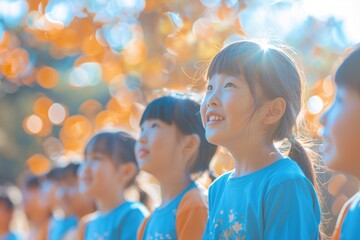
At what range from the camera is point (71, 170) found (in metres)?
5.77

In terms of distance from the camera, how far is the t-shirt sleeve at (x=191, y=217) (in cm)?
313

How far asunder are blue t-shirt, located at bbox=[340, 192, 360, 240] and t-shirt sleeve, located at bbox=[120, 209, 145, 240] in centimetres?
197

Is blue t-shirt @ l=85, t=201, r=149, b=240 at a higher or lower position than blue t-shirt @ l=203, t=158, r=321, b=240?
lower

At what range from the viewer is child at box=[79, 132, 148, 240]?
4133mm

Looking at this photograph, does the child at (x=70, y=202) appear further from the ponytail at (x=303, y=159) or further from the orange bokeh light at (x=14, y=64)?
the orange bokeh light at (x=14, y=64)

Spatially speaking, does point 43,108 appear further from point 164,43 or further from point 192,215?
point 192,215

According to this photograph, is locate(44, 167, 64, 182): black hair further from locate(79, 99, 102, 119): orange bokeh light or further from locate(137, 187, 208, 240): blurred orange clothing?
locate(79, 99, 102, 119): orange bokeh light

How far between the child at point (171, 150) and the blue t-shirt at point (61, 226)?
2.46m

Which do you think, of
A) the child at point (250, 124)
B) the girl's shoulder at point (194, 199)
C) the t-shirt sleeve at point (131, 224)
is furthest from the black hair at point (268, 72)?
the t-shirt sleeve at point (131, 224)

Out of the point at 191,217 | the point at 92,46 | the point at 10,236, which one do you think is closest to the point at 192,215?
the point at 191,217

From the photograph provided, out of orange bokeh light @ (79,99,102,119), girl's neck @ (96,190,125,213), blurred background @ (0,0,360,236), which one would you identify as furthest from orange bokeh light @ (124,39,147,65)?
orange bokeh light @ (79,99,102,119)

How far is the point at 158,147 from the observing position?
11.2 ft

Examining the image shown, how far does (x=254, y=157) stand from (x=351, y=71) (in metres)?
0.69

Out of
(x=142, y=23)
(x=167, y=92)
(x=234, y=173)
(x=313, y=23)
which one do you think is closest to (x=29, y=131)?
(x=142, y=23)
